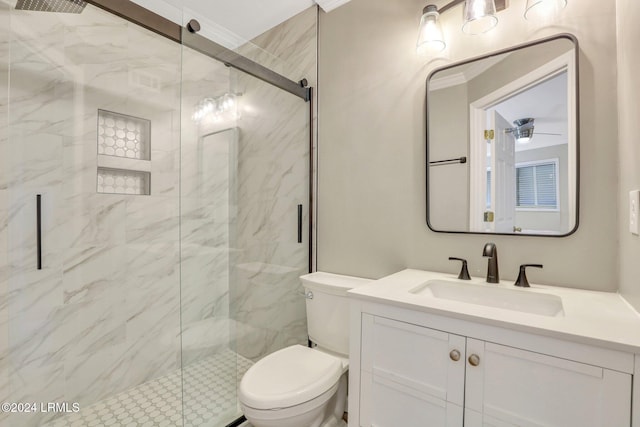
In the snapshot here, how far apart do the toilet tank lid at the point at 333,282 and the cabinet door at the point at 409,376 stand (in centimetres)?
46

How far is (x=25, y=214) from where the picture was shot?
1600 millimetres

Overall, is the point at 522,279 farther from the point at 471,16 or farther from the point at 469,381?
the point at 471,16

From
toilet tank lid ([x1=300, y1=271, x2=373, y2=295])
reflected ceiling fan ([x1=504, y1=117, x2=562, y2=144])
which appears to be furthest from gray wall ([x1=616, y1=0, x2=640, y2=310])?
toilet tank lid ([x1=300, y1=271, x2=373, y2=295])

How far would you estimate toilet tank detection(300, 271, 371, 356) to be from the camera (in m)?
1.65

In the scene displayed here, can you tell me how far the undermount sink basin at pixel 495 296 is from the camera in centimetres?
116

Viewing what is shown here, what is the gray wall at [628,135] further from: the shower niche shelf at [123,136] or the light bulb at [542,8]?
the shower niche shelf at [123,136]

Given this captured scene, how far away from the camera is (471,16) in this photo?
4.44ft

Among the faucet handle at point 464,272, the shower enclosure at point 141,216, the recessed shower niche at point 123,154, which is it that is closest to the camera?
the faucet handle at point 464,272

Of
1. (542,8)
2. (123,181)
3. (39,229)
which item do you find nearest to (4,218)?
(39,229)

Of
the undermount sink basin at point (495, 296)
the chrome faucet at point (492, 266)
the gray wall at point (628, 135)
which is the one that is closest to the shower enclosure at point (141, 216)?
the undermount sink basin at point (495, 296)

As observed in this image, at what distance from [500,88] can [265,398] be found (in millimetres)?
1721

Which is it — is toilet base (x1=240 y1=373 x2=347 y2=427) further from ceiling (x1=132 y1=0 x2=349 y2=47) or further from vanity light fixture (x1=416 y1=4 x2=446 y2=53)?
ceiling (x1=132 y1=0 x2=349 y2=47)

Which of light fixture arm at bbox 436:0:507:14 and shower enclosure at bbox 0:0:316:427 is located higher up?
light fixture arm at bbox 436:0:507:14

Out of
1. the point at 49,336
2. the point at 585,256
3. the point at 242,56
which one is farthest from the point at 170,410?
the point at 585,256
